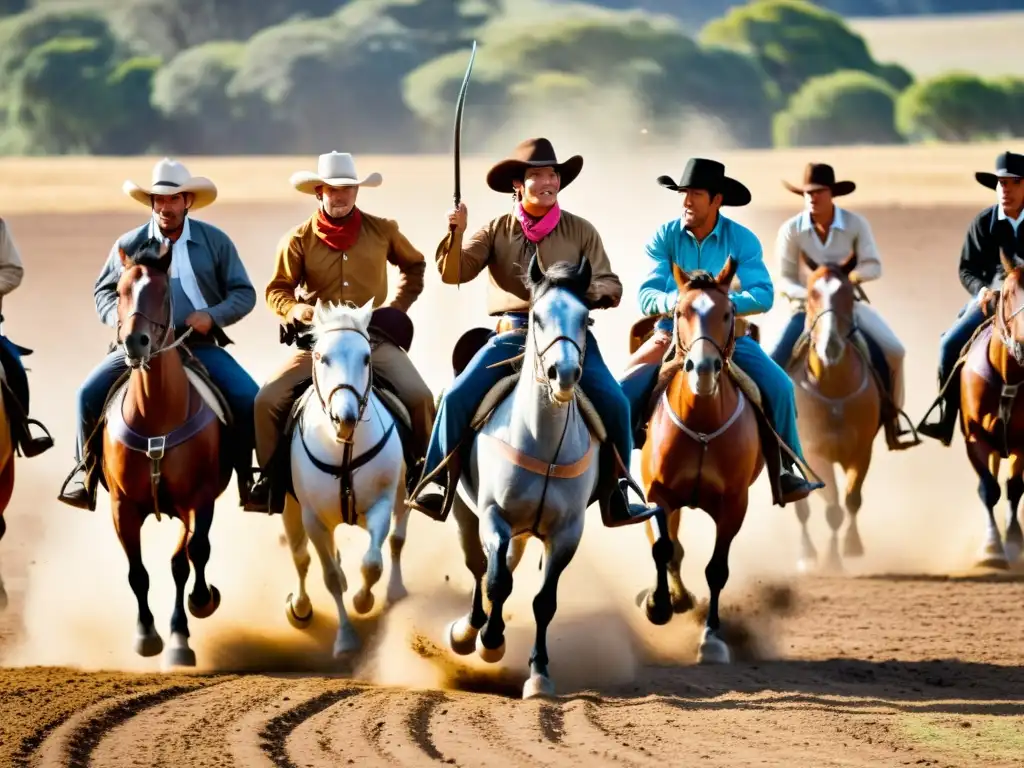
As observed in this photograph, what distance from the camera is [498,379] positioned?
9930 mm

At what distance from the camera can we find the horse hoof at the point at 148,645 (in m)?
10.5

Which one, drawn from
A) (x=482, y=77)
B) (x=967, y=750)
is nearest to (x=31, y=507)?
(x=967, y=750)

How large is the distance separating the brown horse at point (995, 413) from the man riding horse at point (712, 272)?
8.39 ft

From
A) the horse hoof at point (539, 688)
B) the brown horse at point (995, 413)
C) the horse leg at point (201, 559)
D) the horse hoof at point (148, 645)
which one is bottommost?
the horse hoof at point (539, 688)

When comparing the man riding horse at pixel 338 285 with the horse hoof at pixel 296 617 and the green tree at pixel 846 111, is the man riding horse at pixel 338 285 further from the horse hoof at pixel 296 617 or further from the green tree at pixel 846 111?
the green tree at pixel 846 111

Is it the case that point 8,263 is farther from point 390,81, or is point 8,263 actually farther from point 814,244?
point 390,81

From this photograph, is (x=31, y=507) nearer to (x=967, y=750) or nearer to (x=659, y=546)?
(x=659, y=546)

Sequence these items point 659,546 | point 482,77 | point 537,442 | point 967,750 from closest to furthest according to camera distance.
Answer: point 967,750
point 537,442
point 659,546
point 482,77

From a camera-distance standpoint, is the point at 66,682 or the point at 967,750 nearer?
the point at 967,750

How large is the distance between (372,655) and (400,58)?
36.0 m

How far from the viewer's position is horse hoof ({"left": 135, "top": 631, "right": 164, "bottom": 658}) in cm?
Result: 1047

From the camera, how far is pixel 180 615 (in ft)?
34.8

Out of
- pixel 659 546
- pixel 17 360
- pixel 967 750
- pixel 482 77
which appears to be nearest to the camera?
pixel 967 750

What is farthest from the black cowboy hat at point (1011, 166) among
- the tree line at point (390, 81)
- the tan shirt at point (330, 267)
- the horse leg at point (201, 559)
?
the tree line at point (390, 81)
